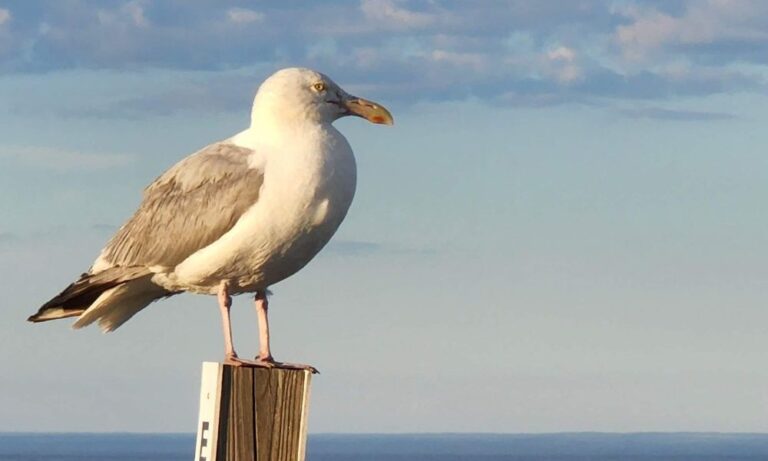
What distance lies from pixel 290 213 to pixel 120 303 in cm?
204

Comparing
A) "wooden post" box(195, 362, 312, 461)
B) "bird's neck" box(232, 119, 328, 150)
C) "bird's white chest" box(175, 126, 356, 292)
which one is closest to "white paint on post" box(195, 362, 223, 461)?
"wooden post" box(195, 362, 312, 461)

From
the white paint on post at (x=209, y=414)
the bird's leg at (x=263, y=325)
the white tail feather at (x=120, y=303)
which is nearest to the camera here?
the white paint on post at (x=209, y=414)

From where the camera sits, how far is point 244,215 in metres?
13.2

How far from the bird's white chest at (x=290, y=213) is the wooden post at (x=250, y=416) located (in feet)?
7.21

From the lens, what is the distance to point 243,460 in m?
10.6

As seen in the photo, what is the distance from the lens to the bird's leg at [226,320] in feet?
42.0

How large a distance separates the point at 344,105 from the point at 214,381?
11.5 feet

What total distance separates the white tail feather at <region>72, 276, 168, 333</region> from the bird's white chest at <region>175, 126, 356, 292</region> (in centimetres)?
95

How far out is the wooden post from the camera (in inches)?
415

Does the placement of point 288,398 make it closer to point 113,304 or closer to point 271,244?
point 271,244

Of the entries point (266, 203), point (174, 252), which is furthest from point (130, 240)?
point (266, 203)

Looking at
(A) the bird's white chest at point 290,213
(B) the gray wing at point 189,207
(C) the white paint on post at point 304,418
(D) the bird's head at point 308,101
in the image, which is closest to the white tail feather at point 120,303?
(B) the gray wing at point 189,207

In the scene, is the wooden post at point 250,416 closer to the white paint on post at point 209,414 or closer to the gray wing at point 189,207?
the white paint on post at point 209,414

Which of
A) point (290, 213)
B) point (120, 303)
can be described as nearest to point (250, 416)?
point (290, 213)
